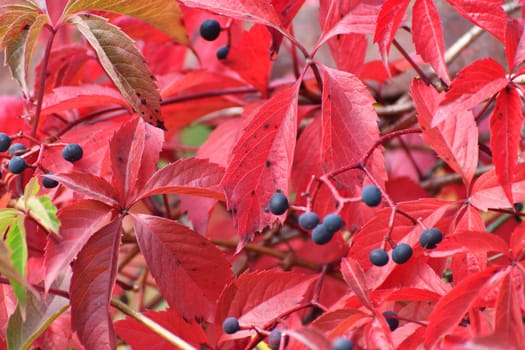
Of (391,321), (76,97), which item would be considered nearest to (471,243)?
(391,321)

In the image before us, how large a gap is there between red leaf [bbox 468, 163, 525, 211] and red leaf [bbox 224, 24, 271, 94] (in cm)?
39

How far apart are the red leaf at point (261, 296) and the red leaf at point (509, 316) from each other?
0.28 m

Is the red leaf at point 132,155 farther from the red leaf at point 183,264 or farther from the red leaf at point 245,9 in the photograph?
the red leaf at point 245,9

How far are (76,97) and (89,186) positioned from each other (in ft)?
0.86

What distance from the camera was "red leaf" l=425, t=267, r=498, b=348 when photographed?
61 centimetres

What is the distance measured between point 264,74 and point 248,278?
0.39m

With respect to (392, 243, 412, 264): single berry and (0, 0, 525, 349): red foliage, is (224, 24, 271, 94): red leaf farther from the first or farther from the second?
(392, 243, 412, 264): single berry

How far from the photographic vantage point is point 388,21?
2.57ft

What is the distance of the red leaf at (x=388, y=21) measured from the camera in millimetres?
767

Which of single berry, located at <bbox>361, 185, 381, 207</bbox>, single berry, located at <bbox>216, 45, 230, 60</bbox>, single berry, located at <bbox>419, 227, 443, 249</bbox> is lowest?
single berry, located at <bbox>419, 227, 443, 249</bbox>

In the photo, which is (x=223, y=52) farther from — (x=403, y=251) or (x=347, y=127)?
(x=403, y=251)

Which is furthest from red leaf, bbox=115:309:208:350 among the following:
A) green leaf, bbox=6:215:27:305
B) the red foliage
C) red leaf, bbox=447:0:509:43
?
red leaf, bbox=447:0:509:43

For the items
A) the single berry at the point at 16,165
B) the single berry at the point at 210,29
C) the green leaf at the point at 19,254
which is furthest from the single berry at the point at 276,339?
the single berry at the point at 210,29

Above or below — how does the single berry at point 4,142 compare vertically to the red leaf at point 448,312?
above
